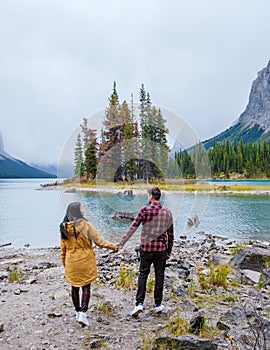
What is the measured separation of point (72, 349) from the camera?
3588 millimetres

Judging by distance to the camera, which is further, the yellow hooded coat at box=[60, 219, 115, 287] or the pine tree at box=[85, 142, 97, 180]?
the pine tree at box=[85, 142, 97, 180]

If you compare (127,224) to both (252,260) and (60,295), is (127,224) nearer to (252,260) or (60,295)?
(252,260)

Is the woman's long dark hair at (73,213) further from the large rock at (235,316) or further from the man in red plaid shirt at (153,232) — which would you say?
the large rock at (235,316)

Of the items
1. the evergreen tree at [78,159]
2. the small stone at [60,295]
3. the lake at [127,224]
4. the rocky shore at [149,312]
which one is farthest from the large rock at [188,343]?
the evergreen tree at [78,159]

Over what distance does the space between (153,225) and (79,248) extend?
1082 millimetres

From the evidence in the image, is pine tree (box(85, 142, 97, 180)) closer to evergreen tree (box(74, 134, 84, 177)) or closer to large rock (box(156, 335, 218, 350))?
evergreen tree (box(74, 134, 84, 177))

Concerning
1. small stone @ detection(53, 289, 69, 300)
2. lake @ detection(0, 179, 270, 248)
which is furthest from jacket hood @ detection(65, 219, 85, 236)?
small stone @ detection(53, 289, 69, 300)

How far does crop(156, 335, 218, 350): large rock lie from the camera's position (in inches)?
133

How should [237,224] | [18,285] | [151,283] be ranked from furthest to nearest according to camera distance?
1. [237,224]
2. [18,285]
3. [151,283]

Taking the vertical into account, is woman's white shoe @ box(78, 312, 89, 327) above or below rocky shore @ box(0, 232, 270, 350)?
above

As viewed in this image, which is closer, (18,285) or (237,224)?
(18,285)

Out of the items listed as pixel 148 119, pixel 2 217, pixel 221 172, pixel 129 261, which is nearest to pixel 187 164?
pixel 148 119

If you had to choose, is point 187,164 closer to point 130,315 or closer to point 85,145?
point 85,145

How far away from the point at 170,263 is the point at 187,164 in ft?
10.8
